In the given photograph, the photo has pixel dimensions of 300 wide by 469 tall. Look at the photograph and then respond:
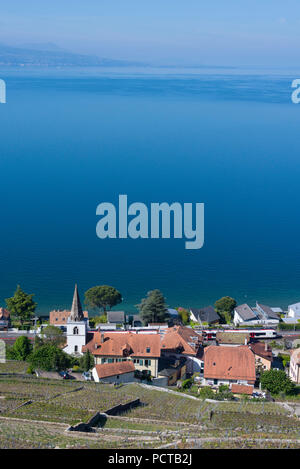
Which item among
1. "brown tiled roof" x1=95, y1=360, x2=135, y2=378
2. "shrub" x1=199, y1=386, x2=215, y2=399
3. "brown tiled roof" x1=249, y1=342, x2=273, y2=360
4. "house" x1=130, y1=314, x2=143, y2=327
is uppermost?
"house" x1=130, y1=314, x2=143, y2=327

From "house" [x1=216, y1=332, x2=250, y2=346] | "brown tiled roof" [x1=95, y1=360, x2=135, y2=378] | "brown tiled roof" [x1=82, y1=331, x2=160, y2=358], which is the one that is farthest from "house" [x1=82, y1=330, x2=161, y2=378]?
"house" [x1=216, y1=332, x2=250, y2=346]

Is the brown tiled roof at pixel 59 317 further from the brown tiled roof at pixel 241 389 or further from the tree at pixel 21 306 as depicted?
the brown tiled roof at pixel 241 389

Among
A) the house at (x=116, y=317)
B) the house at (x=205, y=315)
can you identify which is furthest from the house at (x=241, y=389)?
the house at (x=116, y=317)

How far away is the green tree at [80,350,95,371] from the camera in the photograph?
3384 cm

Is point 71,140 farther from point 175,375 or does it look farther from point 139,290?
point 175,375

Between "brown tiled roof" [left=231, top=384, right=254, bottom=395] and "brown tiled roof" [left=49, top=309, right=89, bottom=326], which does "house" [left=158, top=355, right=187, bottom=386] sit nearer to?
"brown tiled roof" [left=231, top=384, right=254, bottom=395]

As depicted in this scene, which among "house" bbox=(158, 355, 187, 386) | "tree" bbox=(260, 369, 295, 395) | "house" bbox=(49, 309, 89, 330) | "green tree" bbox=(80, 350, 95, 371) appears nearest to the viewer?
"tree" bbox=(260, 369, 295, 395)

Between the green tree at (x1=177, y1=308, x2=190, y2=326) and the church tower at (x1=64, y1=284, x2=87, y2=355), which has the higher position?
the green tree at (x1=177, y1=308, x2=190, y2=326)

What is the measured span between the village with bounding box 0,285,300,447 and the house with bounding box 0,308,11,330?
0.07 m

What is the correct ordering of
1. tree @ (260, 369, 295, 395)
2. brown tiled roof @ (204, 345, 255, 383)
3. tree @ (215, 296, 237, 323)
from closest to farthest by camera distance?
tree @ (260, 369, 295, 395) → brown tiled roof @ (204, 345, 255, 383) → tree @ (215, 296, 237, 323)

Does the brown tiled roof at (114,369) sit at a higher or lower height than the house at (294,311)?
lower

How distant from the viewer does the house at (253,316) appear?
45.5 meters

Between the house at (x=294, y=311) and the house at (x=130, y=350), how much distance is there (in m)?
17.2

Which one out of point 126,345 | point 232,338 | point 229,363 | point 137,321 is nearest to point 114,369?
point 126,345
